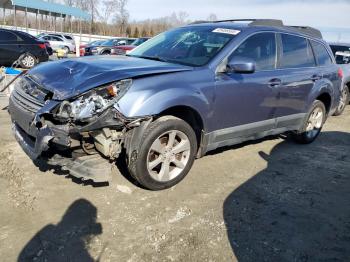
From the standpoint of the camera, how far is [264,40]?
16.2 ft

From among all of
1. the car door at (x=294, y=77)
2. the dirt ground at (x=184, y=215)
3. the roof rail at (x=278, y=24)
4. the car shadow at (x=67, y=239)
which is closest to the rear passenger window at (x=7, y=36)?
the dirt ground at (x=184, y=215)

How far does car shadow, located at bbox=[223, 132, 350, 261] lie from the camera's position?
3.17 meters

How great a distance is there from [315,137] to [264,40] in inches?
95.3

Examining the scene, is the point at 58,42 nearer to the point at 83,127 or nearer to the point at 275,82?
the point at 275,82

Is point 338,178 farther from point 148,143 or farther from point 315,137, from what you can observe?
point 148,143

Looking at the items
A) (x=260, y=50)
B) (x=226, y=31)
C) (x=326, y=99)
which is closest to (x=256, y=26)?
(x=260, y=50)

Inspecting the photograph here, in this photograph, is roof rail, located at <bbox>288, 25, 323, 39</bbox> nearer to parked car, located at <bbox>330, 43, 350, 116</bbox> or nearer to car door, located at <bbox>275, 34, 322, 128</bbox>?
car door, located at <bbox>275, 34, 322, 128</bbox>

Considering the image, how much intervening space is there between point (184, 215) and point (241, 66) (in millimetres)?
1785

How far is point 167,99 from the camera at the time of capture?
12.3 ft

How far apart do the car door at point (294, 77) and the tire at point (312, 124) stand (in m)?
0.25

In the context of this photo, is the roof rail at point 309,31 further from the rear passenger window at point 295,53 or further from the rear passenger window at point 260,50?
the rear passenger window at point 260,50

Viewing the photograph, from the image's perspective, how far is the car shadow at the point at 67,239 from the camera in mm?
2861

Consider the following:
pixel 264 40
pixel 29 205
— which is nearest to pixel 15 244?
pixel 29 205

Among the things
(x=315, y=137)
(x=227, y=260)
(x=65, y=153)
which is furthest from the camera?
(x=315, y=137)
